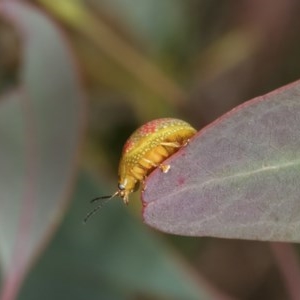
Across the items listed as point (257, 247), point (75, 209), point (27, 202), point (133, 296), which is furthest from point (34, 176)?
point (257, 247)

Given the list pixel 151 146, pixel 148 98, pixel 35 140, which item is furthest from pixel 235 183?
pixel 148 98

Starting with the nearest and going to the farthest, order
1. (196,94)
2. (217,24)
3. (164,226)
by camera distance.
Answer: (164,226) < (196,94) < (217,24)

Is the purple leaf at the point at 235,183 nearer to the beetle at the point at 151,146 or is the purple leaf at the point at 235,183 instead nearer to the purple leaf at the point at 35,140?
the beetle at the point at 151,146

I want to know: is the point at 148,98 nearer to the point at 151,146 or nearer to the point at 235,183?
the point at 151,146

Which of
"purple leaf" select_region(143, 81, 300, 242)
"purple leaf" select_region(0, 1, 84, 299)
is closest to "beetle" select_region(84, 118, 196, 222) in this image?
"purple leaf" select_region(143, 81, 300, 242)

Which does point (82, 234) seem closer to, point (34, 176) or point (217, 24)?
point (34, 176)

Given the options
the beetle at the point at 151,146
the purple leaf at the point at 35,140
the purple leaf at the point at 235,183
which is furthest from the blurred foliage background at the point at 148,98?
the purple leaf at the point at 235,183

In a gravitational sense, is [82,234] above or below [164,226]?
below

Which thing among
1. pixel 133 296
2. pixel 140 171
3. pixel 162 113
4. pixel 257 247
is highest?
pixel 140 171
